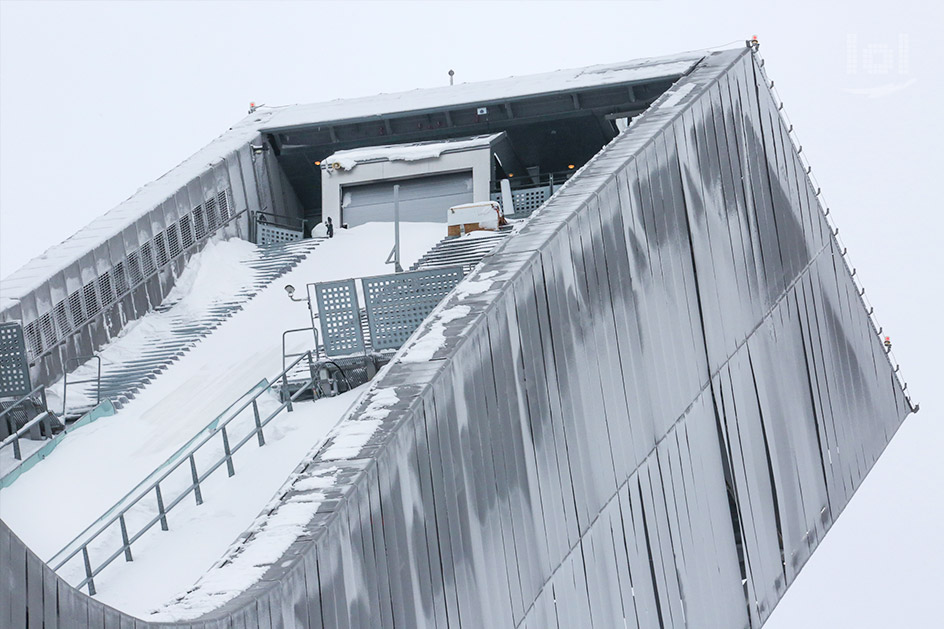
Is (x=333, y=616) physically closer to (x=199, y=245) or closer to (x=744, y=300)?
(x=744, y=300)

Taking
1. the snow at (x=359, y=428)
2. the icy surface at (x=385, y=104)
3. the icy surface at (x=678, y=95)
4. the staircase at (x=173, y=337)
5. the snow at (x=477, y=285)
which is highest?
the icy surface at (x=678, y=95)

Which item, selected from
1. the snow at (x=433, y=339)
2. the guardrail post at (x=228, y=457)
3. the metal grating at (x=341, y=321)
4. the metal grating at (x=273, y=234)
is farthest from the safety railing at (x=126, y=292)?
the snow at (x=433, y=339)

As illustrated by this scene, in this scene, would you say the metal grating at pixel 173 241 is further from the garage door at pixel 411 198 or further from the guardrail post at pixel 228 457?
the guardrail post at pixel 228 457

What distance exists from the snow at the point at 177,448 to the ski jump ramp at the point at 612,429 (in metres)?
0.94

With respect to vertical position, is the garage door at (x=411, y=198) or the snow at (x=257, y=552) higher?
the snow at (x=257, y=552)

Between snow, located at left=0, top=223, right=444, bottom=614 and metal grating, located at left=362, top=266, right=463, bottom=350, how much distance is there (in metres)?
0.79

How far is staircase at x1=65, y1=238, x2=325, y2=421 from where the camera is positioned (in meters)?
21.5

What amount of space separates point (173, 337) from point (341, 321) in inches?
197

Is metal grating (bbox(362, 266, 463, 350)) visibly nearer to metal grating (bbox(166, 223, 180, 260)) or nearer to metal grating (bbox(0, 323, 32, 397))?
metal grating (bbox(0, 323, 32, 397))

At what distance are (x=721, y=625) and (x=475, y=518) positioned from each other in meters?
7.17

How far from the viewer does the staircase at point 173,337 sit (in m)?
21.5

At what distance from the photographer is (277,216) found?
31547mm

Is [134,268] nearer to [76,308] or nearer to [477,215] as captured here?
[76,308]

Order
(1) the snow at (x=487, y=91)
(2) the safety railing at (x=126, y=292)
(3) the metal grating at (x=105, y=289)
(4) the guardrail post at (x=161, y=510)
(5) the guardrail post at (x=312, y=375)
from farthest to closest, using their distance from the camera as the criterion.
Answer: (1) the snow at (x=487, y=91) < (3) the metal grating at (x=105, y=289) < (2) the safety railing at (x=126, y=292) < (5) the guardrail post at (x=312, y=375) < (4) the guardrail post at (x=161, y=510)
